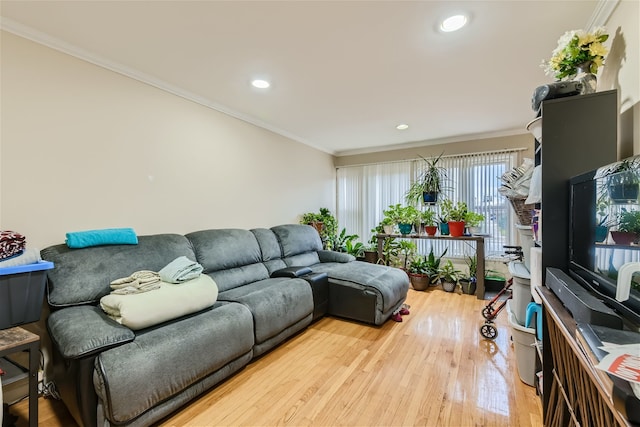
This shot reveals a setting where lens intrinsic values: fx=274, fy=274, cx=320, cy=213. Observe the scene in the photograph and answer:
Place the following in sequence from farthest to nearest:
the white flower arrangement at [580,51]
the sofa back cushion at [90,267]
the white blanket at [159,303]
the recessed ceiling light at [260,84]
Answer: the recessed ceiling light at [260,84], the sofa back cushion at [90,267], the white blanket at [159,303], the white flower arrangement at [580,51]

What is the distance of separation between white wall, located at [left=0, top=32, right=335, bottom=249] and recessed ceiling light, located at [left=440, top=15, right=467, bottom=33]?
7.84ft

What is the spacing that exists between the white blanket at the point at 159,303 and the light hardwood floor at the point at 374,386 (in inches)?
22.7

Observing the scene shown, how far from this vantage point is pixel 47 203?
1898mm

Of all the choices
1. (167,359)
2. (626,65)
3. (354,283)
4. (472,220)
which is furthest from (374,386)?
(472,220)

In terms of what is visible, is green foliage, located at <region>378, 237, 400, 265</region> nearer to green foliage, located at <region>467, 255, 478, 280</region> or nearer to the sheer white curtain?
the sheer white curtain

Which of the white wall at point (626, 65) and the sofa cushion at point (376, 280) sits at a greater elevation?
the white wall at point (626, 65)

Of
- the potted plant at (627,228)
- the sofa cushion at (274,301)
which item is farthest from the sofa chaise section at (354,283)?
the potted plant at (627,228)

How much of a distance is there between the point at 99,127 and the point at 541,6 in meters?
3.11

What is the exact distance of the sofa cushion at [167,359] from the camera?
4.39 feet

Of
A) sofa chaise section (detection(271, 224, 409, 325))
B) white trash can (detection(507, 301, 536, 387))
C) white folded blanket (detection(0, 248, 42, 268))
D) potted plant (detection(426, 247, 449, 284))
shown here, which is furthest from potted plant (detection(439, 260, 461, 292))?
white folded blanket (detection(0, 248, 42, 268))

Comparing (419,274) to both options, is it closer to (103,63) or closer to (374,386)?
(374,386)

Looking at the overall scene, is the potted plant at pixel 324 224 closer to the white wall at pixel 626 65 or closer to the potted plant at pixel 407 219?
the potted plant at pixel 407 219

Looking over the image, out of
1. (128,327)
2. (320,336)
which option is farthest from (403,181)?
(128,327)

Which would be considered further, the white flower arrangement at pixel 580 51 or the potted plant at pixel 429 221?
the potted plant at pixel 429 221
